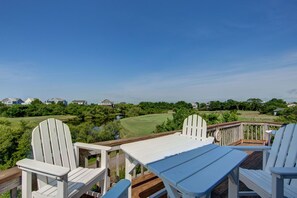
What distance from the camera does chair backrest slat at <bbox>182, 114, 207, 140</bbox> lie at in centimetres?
325

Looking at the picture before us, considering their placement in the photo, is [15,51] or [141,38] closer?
[141,38]

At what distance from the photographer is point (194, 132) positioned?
327 centimetres

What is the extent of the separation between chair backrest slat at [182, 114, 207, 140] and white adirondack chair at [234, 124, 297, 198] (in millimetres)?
929

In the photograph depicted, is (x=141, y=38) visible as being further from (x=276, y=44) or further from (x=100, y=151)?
(x=100, y=151)

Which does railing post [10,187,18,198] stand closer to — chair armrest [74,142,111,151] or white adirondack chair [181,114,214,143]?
chair armrest [74,142,111,151]

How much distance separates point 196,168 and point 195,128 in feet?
6.20

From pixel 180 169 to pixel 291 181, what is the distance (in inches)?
54.4

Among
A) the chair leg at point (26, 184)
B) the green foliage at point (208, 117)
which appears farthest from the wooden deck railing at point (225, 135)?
the green foliage at point (208, 117)

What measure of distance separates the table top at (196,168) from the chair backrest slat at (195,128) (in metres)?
1.20

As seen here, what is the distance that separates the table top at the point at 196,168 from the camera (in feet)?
3.65

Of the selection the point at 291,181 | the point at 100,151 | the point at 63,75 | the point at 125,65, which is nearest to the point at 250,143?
the point at 291,181

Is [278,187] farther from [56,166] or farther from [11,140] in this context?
[11,140]

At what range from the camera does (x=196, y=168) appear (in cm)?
143

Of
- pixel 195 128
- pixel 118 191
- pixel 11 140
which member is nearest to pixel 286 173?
pixel 118 191
